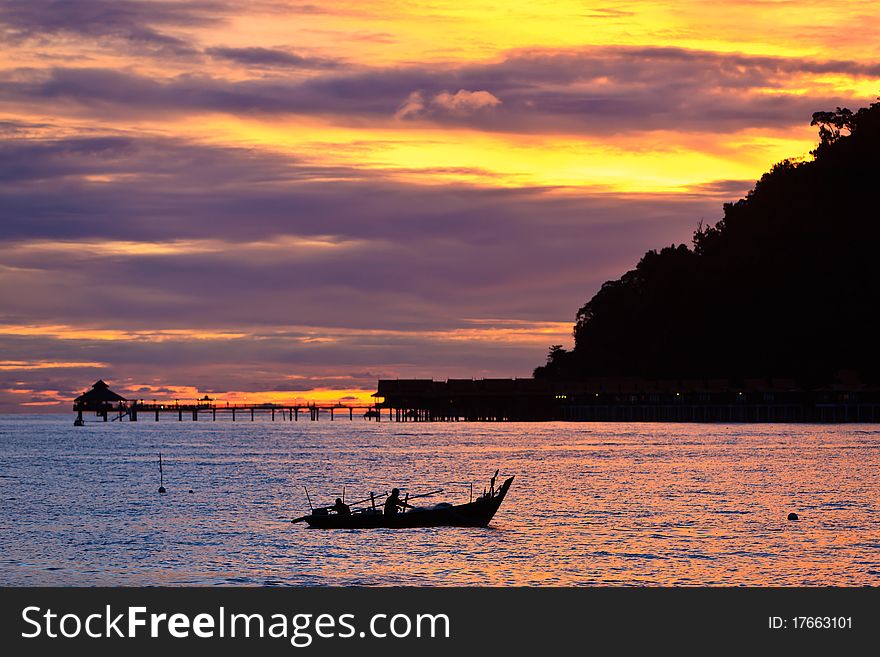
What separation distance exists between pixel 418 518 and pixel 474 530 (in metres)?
2.61

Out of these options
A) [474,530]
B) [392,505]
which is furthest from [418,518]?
[474,530]

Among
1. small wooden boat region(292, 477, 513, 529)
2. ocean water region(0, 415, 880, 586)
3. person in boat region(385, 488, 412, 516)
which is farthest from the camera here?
person in boat region(385, 488, 412, 516)

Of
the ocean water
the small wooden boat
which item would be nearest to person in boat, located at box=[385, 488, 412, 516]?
the small wooden boat

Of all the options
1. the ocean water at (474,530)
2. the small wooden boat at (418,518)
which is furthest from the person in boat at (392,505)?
the ocean water at (474,530)

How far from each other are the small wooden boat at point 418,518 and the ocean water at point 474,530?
47 cm

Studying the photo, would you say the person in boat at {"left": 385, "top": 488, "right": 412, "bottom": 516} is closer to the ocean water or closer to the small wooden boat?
the small wooden boat

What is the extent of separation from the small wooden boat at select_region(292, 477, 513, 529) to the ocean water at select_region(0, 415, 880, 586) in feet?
1.53

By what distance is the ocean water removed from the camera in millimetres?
49688

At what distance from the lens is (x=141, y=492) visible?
305 feet

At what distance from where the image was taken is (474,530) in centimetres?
6188

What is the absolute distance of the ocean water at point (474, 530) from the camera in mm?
49688
